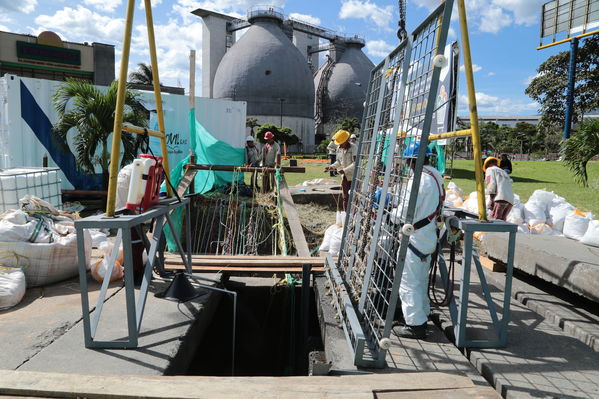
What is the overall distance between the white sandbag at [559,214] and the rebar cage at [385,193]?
490 cm

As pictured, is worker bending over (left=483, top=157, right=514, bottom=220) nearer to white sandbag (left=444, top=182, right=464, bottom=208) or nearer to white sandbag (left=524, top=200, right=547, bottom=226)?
white sandbag (left=524, top=200, right=547, bottom=226)

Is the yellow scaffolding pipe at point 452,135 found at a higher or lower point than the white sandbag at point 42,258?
higher

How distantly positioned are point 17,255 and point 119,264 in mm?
962

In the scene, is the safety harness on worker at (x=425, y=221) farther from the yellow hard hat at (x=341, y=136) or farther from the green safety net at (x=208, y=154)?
the green safety net at (x=208, y=154)

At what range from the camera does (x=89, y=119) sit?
33.1ft

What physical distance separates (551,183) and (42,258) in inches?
712

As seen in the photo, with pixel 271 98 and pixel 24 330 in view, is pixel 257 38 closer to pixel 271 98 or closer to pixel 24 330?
pixel 271 98

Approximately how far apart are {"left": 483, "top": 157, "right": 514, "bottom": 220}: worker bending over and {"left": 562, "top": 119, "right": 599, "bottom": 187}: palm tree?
1.23 meters

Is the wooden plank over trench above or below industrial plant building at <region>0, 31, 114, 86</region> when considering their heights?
below

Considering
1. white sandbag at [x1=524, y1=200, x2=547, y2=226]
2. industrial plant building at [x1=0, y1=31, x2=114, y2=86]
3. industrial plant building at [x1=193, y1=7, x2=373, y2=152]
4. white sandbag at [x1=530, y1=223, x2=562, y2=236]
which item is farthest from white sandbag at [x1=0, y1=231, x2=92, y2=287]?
industrial plant building at [x1=193, y1=7, x2=373, y2=152]

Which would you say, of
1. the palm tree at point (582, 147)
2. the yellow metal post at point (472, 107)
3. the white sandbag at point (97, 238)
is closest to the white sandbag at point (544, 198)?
the palm tree at point (582, 147)

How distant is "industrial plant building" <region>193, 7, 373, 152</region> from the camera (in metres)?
58.3

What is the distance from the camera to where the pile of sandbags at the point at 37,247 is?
430 cm

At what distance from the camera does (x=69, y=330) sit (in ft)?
11.3
